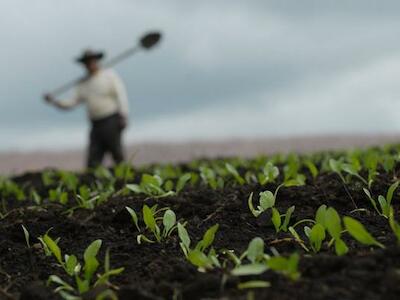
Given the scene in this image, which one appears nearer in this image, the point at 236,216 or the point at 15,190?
the point at 236,216

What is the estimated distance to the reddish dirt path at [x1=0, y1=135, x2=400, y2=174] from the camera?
19688mm

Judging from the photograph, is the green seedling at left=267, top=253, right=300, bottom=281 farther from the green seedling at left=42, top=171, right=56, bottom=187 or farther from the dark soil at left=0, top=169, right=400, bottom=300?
the green seedling at left=42, top=171, right=56, bottom=187

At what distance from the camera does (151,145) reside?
21.7 meters

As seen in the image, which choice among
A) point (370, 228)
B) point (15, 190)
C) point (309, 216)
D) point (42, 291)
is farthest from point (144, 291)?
point (15, 190)

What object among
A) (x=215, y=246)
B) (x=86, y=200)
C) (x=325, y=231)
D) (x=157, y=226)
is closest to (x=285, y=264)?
(x=325, y=231)

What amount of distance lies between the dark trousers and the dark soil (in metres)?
7.86

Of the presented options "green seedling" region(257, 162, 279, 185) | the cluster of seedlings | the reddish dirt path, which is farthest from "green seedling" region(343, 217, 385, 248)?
the reddish dirt path

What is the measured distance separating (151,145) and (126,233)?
1864 cm

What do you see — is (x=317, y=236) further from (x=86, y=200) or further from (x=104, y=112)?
(x=104, y=112)

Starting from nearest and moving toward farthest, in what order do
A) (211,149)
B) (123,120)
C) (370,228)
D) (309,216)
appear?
1. (370,228)
2. (309,216)
3. (123,120)
4. (211,149)

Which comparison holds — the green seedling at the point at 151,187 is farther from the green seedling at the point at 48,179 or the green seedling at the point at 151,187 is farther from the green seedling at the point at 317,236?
the green seedling at the point at 48,179

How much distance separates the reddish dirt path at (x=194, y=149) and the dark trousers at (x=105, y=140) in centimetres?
650

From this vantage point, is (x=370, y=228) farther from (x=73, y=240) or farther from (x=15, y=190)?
(x=15, y=190)

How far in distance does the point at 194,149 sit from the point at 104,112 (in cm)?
933
